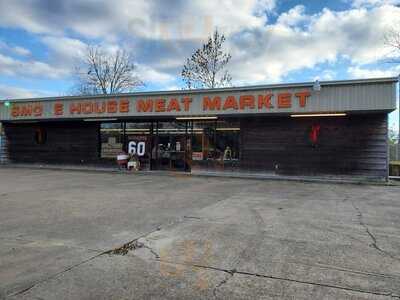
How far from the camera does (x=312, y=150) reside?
53.5ft

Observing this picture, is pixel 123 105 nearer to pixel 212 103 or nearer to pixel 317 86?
pixel 212 103

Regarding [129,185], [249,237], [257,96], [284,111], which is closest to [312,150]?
[284,111]

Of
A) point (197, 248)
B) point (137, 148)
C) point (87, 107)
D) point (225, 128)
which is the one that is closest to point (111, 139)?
point (137, 148)

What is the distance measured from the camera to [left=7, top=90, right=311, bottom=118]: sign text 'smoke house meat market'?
15564mm

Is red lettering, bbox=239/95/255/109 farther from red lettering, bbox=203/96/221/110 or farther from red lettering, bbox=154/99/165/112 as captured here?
red lettering, bbox=154/99/165/112

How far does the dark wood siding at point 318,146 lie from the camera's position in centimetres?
1534

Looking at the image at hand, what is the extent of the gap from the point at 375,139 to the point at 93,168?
47.6 feet

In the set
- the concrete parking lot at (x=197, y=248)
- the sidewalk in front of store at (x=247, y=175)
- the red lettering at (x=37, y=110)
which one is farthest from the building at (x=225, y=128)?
the concrete parking lot at (x=197, y=248)

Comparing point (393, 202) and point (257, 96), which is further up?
point (257, 96)

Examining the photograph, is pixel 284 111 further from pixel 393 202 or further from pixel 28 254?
pixel 28 254

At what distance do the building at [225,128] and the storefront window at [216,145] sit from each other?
49mm

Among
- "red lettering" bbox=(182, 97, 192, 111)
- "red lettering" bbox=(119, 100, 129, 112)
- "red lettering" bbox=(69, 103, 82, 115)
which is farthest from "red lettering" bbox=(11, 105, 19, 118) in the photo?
"red lettering" bbox=(182, 97, 192, 111)

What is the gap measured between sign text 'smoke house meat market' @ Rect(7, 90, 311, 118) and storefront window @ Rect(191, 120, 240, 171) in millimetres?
1503

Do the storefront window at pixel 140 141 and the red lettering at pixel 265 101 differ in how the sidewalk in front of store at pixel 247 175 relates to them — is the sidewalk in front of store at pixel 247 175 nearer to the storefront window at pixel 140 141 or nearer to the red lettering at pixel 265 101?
the storefront window at pixel 140 141
